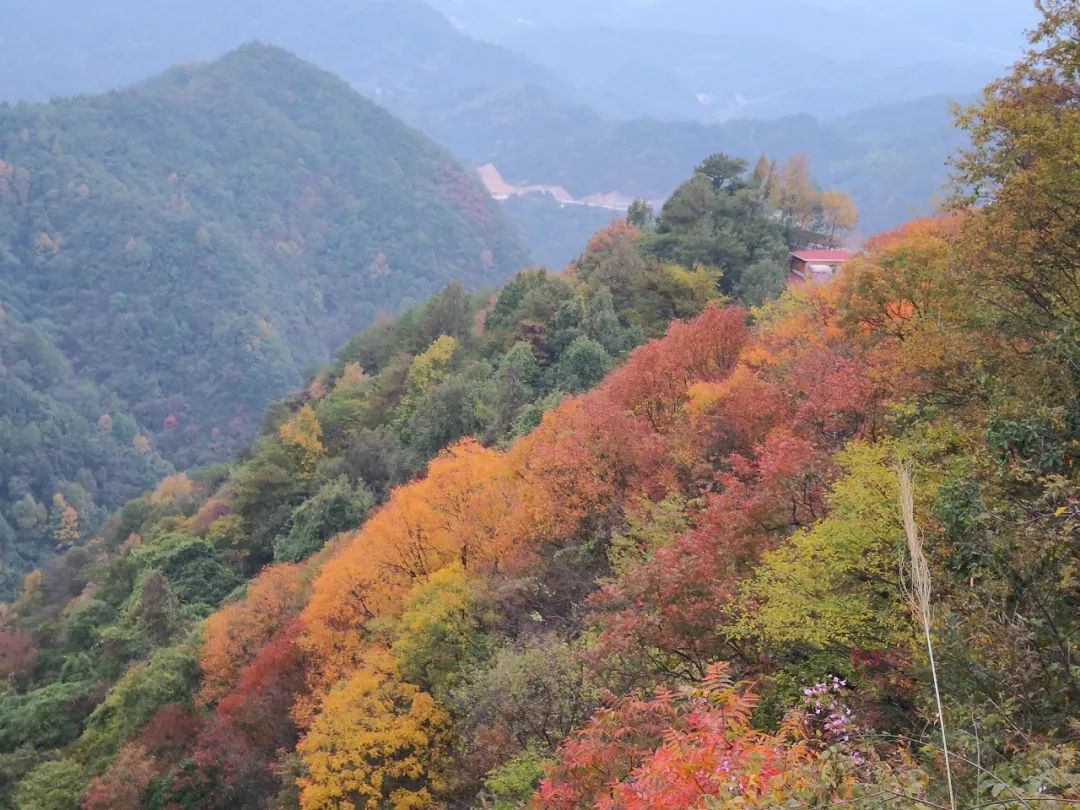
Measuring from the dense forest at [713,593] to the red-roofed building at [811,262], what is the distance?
1607cm

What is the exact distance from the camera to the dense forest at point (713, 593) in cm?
889

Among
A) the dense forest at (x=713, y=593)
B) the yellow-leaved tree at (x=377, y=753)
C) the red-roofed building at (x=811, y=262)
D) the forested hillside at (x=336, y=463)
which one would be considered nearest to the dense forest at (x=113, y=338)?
the forested hillside at (x=336, y=463)

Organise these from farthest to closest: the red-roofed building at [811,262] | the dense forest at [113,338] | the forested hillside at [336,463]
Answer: the dense forest at [113,338] → the red-roofed building at [811,262] → the forested hillside at [336,463]

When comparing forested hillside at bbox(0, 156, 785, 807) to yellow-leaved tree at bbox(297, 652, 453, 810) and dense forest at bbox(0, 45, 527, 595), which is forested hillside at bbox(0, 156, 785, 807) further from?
dense forest at bbox(0, 45, 527, 595)

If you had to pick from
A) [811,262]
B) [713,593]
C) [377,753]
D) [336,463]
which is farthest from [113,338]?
[713,593]

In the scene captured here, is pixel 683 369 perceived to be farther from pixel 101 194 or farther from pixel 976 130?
pixel 101 194

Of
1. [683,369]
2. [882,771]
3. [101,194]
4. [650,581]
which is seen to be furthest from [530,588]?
[101,194]

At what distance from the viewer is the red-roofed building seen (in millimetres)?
55125

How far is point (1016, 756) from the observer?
24.7 feet

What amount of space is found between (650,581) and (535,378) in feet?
119

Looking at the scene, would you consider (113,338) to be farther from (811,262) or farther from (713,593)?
(713,593)

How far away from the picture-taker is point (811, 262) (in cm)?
5653

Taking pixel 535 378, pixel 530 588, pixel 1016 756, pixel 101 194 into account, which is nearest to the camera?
pixel 1016 756

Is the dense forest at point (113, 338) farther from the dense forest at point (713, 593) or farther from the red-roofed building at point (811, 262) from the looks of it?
the red-roofed building at point (811, 262)
